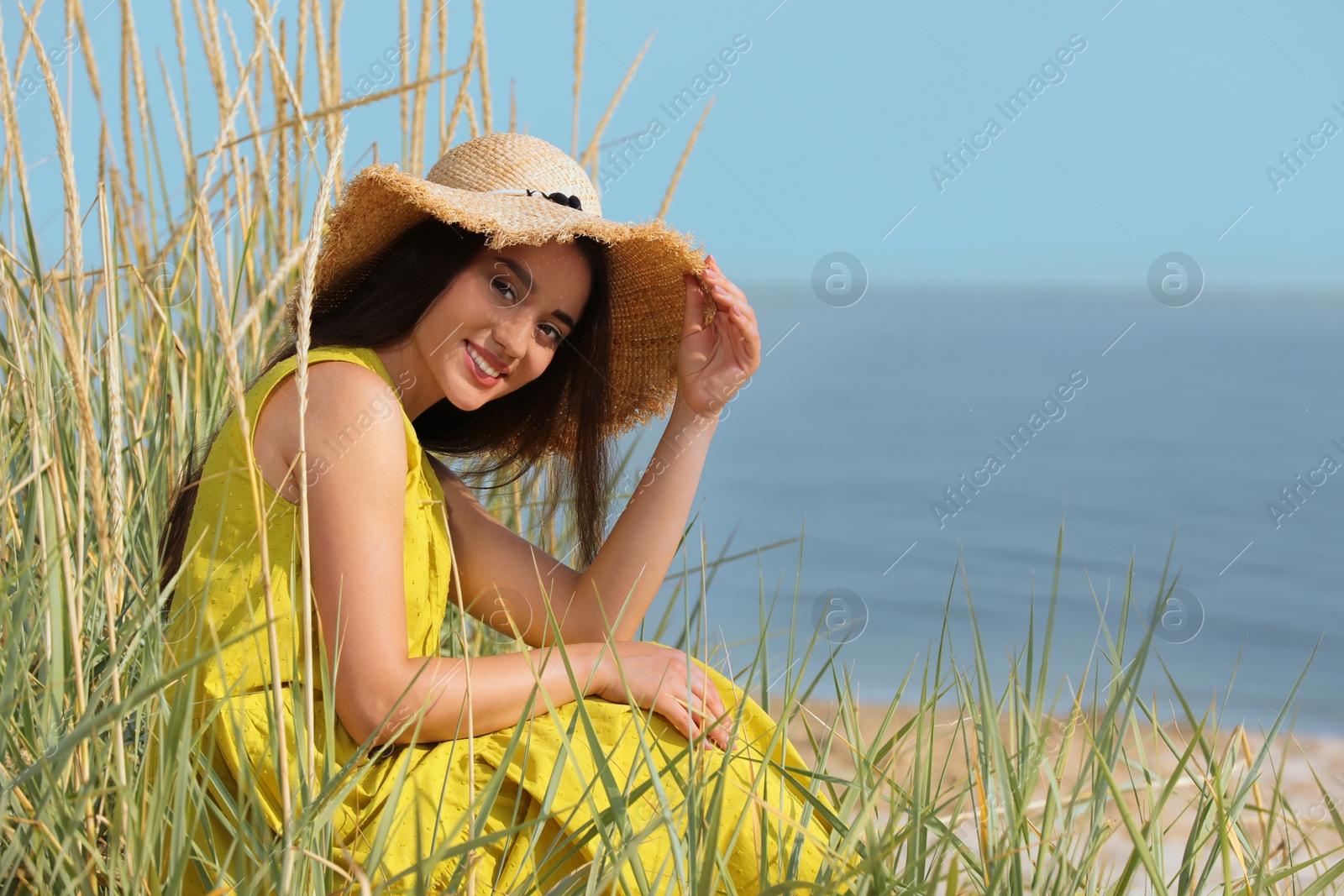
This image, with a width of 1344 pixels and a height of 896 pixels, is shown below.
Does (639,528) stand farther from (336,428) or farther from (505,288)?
(336,428)

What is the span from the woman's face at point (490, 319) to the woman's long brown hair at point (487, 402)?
4 cm

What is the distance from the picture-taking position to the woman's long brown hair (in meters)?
1.53

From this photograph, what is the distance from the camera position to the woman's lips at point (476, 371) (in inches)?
58.2

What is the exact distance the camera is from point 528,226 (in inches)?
55.0

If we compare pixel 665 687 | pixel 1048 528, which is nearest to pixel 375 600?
pixel 665 687

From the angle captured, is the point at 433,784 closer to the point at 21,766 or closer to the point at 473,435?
the point at 21,766

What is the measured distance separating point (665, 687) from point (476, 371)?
51 cm

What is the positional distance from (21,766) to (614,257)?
40.0 inches

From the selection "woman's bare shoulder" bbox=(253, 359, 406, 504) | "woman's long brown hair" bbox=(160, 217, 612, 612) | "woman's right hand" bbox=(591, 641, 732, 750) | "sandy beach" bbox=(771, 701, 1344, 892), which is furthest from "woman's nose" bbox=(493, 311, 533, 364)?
"sandy beach" bbox=(771, 701, 1344, 892)

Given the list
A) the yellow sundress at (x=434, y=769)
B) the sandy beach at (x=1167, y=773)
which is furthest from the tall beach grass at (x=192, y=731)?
the sandy beach at (x=1167, y=773)

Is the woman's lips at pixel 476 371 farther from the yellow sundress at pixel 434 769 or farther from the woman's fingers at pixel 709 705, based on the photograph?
the woman's fingers at pixel 709 705

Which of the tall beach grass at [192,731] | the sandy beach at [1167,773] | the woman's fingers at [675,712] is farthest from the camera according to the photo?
the sandy beach at [1167,773]

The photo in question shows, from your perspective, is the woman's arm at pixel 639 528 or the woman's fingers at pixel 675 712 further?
the woman's arm at pixel 639 528

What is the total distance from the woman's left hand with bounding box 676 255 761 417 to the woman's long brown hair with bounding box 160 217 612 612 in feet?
0.46
